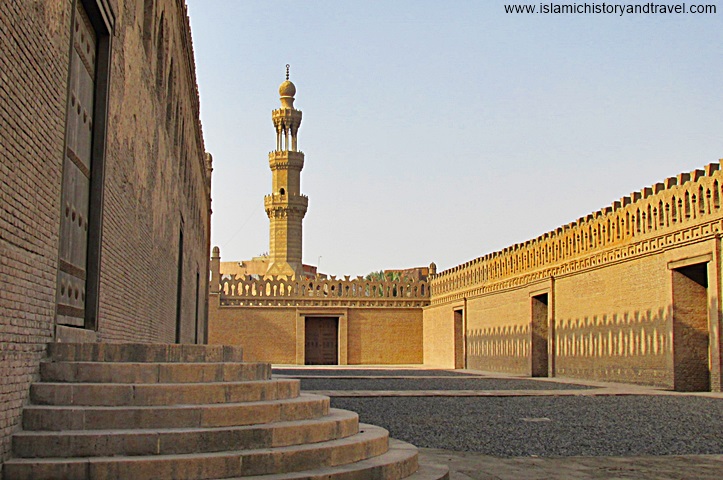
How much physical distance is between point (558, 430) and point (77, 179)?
5790 millimetres

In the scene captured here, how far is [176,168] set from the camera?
16938 mm

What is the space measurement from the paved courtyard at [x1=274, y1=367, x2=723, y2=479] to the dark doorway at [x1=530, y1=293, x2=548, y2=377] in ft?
24.0

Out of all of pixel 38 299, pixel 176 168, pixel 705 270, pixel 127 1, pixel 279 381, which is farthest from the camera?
pixel 176 168

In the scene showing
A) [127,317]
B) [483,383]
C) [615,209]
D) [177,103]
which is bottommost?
[483,383]

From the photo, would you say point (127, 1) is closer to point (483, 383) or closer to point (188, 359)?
point (188, 359)

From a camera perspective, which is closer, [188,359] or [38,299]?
[38,299]

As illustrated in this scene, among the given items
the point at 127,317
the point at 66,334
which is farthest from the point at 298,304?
the point at 66,334

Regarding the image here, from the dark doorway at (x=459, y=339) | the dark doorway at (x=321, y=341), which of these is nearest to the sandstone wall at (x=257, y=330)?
the dark doorway at (x=321, y=341)

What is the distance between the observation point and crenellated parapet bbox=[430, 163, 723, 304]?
14562mm

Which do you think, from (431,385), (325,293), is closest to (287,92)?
(325,293)

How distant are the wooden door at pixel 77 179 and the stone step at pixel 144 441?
6.92 feet

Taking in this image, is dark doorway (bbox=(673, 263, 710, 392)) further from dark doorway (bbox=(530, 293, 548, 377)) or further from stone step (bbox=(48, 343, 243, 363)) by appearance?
stone step (bbox=(48, 343, 243, 363))

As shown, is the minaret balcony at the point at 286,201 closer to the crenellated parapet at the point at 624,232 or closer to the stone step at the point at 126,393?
the crenellated parapet at the point at 624,232

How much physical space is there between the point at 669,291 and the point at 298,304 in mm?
20828
